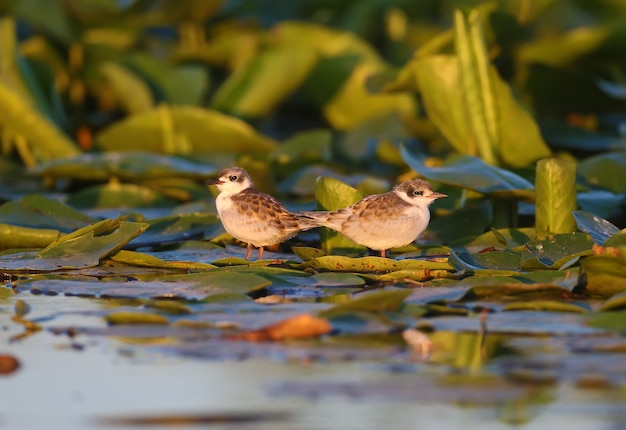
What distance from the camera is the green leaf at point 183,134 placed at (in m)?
8.67

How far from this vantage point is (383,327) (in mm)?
4406

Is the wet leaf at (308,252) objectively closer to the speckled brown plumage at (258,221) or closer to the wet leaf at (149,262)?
the speckled brown plumage at (258,221)

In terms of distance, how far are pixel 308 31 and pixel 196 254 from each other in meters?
4.66

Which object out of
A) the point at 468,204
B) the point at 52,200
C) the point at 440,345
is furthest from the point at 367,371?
the point at 52,200

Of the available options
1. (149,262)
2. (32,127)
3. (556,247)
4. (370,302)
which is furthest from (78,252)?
(32,127)

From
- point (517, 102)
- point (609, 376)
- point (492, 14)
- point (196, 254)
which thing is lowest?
point (609, 376)

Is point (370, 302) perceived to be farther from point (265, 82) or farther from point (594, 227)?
point (265, 82)

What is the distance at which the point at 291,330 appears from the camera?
4223mm

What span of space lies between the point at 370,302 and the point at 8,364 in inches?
52.8

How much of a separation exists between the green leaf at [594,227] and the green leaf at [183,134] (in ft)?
10.9

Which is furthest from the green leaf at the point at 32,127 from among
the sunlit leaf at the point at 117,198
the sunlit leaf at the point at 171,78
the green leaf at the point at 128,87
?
the sunlit leaf at the point at 171,78

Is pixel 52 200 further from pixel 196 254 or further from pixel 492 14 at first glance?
pixel 492 14

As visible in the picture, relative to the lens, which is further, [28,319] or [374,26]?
[374,26]

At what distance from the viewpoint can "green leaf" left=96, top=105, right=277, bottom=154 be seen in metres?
8.67
